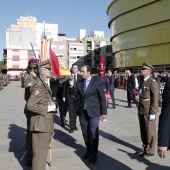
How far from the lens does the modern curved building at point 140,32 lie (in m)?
48.0

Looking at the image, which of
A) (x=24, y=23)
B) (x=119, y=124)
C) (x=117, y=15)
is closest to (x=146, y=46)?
(x=117, y=15)

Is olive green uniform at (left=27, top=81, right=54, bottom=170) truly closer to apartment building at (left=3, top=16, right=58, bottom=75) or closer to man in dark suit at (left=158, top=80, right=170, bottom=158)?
man in dark suit at (left=158, top=80, right=170, bottom=158)

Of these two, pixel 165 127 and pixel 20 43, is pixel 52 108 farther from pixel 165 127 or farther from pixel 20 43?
pixel 20 43

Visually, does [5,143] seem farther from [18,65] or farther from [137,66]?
[18,65]

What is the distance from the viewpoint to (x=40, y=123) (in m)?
3.96

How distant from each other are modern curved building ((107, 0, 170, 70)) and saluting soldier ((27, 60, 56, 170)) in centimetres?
4566

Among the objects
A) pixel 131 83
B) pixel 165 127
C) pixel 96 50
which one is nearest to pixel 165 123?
pixel 165 127

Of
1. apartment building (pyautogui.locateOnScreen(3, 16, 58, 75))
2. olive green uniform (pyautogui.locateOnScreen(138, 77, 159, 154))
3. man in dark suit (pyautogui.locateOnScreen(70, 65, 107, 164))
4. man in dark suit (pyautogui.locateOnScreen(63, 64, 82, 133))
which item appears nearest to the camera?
man in dark suit (pyautogui.locateOnScreen(70, 65, 107, 164))

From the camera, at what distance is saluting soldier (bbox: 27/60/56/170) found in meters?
3.92

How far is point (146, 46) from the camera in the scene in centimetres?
5253

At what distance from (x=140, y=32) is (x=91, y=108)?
167ft

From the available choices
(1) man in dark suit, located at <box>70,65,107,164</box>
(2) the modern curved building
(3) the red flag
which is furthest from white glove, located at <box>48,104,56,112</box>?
(2) the modern curved building

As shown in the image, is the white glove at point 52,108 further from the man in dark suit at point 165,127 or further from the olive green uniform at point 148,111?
the olive green uniform at point 148,111

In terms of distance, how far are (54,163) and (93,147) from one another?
0.74 metres
